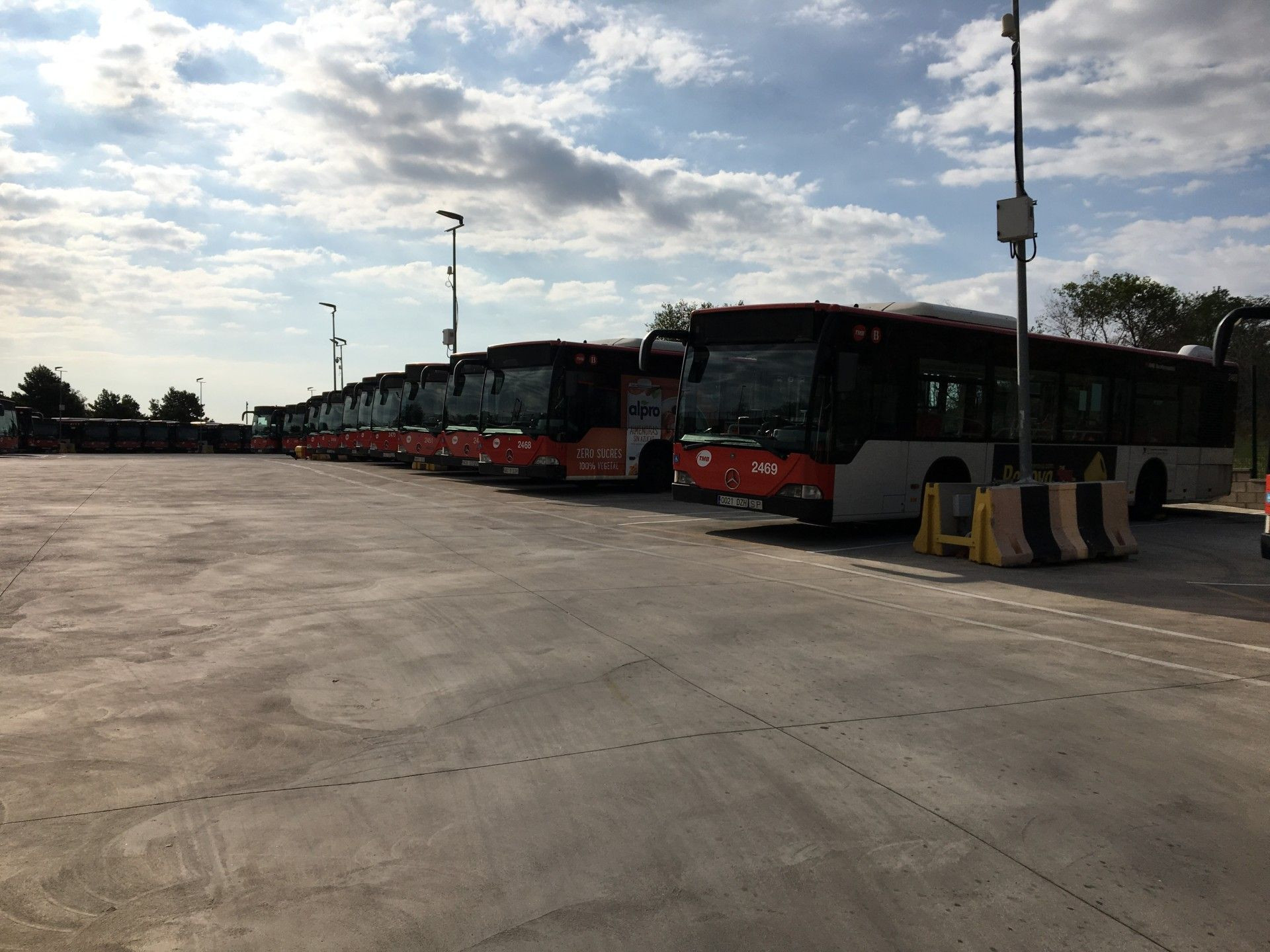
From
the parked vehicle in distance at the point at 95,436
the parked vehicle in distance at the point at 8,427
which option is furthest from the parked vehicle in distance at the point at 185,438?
the parked vehicle in distance at the point at 8,427

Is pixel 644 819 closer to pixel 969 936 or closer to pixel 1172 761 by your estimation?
pixel 969 936

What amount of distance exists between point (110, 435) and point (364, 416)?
39.2m

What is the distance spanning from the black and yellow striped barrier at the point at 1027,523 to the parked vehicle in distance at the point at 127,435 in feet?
225

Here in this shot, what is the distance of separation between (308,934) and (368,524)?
11.7 meters

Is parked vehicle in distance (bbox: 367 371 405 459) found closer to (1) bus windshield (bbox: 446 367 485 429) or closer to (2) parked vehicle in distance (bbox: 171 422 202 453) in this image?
(1) bus windshield (bbox: 446 367 485 429)

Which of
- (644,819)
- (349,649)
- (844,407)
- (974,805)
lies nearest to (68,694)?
(349,649)

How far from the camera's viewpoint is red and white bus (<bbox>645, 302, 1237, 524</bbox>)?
12555 millimetres

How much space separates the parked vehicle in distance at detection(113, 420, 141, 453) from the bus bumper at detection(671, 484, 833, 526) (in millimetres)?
65562

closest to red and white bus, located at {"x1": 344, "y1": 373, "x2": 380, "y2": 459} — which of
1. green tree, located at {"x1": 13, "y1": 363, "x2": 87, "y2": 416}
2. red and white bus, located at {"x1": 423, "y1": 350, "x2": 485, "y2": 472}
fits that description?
red and white bus, located at {"x1": 423, "y1": 350, "x2": 485, "y2": 472}

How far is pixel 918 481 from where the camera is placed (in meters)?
13.8

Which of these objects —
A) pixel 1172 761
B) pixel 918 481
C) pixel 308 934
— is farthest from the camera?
pixel 918 481

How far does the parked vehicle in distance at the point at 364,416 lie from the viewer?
3681 centimetres

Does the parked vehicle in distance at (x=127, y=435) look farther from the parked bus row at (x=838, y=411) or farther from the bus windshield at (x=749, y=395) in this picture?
the bus windshield at (x=749, y=395)

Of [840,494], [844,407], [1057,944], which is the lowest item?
[1057,944]
